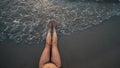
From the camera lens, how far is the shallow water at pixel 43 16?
2.21 m

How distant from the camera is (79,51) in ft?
6.70

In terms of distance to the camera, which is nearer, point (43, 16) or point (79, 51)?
point (79, 51)

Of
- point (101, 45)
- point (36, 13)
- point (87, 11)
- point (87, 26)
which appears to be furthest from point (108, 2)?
point (36, 13)

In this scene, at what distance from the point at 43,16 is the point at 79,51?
755mm

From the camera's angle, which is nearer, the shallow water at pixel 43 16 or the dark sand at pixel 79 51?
the dark sand at pixel 79 51

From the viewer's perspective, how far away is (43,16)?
2463 millimetres

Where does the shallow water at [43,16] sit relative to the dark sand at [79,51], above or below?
above

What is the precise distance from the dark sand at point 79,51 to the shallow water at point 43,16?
0.12 m

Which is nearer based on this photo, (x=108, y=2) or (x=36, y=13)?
(x=36, y=13)

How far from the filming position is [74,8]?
2641mm

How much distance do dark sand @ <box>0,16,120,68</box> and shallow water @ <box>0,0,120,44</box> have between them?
0.39 ft

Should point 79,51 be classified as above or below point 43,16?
below

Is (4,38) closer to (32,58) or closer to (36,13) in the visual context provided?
(32,58)

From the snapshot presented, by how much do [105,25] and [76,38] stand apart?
0.48 metres
